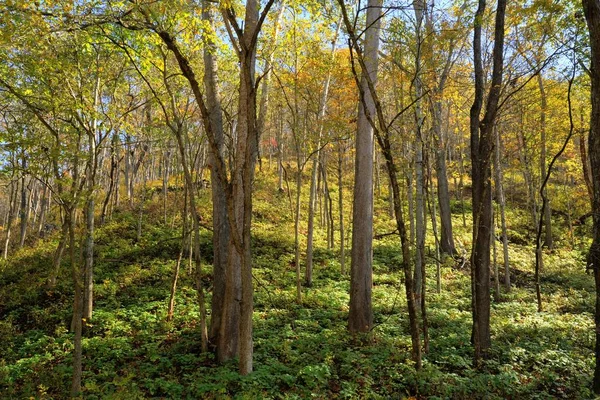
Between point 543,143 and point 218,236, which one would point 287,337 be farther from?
point 543,143

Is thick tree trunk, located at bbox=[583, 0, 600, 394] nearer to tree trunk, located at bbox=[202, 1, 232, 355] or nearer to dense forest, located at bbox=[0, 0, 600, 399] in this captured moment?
dense forest, located at bbox=[0, 0, 600, 399]

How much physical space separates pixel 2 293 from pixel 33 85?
6603 millimetres

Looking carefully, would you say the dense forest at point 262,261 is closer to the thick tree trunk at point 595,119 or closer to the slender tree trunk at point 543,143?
the thick tree trunk at point 595,119

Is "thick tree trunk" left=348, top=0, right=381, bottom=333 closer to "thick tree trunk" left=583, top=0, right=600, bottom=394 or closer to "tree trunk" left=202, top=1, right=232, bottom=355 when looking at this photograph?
"tree trunk" left=202, top=1, right=232, bottom=355

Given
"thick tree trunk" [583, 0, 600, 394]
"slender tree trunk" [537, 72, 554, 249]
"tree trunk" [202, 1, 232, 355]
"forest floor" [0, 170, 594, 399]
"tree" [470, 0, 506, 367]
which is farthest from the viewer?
"slender tree trunk" [537, 72, 554, 249]

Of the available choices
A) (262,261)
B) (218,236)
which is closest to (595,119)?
(218,236)

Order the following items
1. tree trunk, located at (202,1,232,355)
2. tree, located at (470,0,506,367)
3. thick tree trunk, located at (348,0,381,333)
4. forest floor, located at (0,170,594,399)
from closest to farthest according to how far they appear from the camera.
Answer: forest floor, located at (0,170,594,399)
tree trunk, located at (202,1,232,355)
tree, located at (470,0,506,367)
thick tree trunk, located at (348,0,381,333)

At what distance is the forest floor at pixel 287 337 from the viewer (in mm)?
5277

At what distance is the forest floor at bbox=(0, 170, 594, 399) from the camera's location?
528cm

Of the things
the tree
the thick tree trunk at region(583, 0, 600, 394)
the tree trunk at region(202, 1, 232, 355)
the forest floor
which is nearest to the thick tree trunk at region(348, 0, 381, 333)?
the forest floor

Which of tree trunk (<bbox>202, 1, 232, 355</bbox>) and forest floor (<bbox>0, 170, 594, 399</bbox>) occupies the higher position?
tree trunk (<bbox>202, 1, 232, 355</bbox>)

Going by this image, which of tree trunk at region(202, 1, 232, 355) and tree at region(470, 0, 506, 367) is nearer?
tree trunk at region(202, 1, 232, 355)

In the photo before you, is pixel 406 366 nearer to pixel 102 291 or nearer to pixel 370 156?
pixel 370 156

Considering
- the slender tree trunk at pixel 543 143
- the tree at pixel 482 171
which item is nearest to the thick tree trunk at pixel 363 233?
the tree at pixel 482 171
